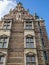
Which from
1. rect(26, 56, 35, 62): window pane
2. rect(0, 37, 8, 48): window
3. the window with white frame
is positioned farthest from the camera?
the window with white frame

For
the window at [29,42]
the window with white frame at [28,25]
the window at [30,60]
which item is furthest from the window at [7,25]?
the window at [30,60]

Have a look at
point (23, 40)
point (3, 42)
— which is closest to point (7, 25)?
point (3, 42)

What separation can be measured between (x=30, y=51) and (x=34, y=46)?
828 mm

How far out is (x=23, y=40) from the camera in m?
15.4

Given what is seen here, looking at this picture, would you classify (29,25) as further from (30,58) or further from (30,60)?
(30,60)

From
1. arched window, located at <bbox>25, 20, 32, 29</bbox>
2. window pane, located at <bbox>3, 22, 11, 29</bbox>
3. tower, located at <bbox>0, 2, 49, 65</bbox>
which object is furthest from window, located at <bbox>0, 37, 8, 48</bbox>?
arched window, located at <bbox>25, 20, 32, 29</bbox>

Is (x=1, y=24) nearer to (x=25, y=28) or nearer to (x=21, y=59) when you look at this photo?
(x=25, y=28)

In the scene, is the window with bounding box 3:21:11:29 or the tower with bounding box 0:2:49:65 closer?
the tower with bounding box 0:2:49:65

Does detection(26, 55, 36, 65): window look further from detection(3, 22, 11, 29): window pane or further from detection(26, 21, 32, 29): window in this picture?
detection(3, 22, 11, 29): window pane

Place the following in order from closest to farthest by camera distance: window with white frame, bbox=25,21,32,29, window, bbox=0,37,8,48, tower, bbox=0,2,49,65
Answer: tower, bbox=0,2,49,65 → window, bbox=0,37,8,48 → window with white frame, bbox=25,21,32,29

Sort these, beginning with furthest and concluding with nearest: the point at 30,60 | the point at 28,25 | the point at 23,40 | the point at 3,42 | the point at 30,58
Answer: the point at 28,25, the point at 23,40, the point at 3,42, the point at 30,58, the point at 30,60

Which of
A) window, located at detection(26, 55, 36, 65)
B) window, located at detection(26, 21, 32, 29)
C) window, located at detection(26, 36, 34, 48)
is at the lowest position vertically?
window, located at detection(26, 55, 36, 65)

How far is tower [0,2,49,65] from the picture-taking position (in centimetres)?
1340

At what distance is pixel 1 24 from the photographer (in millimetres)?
17891
